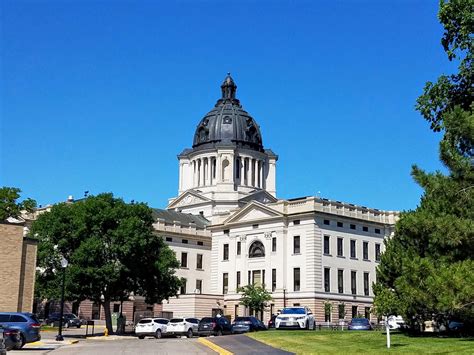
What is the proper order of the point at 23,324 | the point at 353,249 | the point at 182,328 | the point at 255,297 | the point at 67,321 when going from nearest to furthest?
the point at 23,324
the point at 182,328
the point at 67,321
the point at 255,297
the point at 353,249

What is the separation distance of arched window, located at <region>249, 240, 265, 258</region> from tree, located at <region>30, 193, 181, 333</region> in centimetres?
2956

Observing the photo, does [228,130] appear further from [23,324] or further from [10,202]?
[23,324]

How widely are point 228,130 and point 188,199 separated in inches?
552

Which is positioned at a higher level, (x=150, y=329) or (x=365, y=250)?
(x=365, y=250)

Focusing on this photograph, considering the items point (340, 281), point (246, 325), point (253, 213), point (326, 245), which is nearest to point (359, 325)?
point (246, 325)

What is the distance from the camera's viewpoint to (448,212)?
29.6 m

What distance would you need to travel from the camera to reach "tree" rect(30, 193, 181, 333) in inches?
2243

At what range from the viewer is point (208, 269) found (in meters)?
101

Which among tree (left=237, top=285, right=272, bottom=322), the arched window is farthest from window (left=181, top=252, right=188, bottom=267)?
tree (left=237, top=285, right=272, bottom=322)

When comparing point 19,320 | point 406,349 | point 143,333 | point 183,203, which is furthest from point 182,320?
point 183,203

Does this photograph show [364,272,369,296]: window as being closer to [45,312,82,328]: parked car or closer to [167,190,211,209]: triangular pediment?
[167,190,211,209]: triangular pediment

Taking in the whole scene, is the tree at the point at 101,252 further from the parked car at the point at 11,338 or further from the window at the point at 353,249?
the window at the point at 353,249

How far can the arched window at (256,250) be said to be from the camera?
90500 mm

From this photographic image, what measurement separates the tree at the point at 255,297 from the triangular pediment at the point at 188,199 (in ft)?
105
